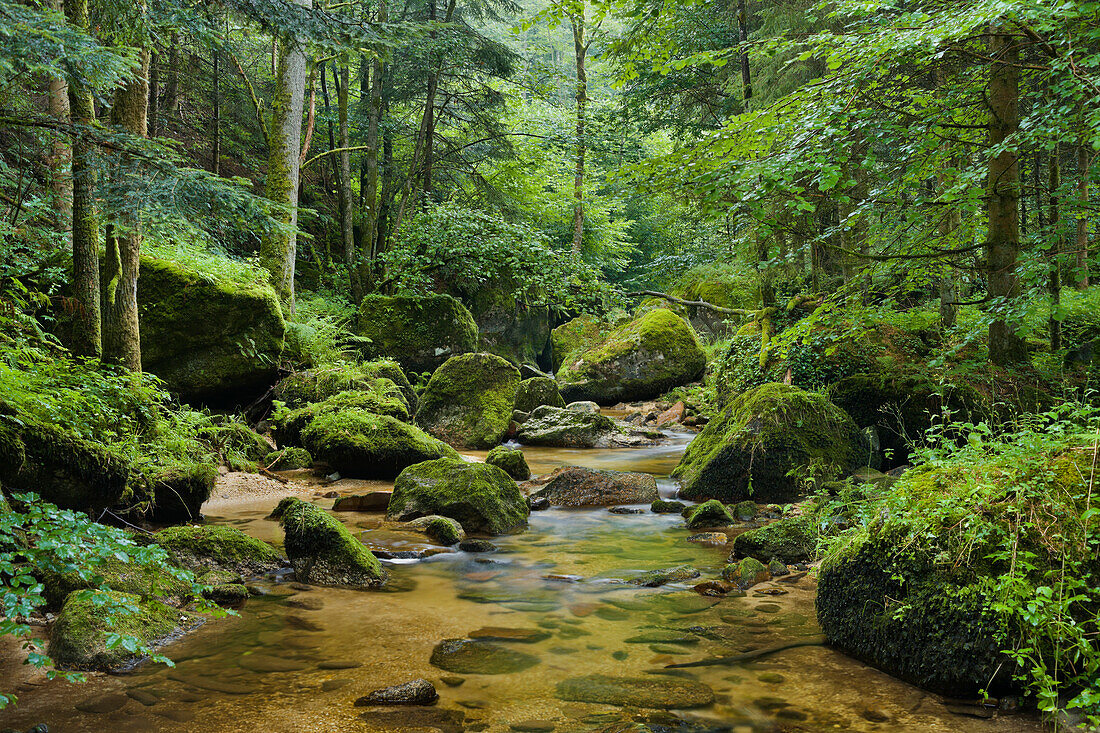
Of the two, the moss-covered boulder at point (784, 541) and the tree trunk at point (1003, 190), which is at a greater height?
the tree trunk at point (1003, 190)

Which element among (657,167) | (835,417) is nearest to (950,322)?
(835,417)

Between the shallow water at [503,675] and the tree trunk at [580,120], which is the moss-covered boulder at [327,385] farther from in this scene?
the tree trunk at [580,120]

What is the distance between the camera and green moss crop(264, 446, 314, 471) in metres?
10.3

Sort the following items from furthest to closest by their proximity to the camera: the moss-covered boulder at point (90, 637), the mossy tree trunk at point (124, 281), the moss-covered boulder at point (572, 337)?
1. the moss-covered boulder at point (572, 337)
2. the mossy tree trunk at point (124, 281)
3. the moss-covered boulder at point (90, 637)

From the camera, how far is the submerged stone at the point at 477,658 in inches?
165

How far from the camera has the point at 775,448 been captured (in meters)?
8.57

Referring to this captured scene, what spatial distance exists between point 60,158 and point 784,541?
7712mm

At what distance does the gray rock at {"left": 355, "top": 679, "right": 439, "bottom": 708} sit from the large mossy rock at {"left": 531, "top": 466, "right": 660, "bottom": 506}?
17.6 feet

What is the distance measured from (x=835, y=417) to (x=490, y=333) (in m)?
13.3

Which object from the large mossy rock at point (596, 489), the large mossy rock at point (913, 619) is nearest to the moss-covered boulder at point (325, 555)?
the large mossy rock at point (596, 489)

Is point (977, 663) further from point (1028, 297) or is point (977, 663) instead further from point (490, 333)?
point (490, 333)

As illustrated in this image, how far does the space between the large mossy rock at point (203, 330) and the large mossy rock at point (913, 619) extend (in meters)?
9.18

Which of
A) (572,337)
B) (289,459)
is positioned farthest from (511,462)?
(572,337)

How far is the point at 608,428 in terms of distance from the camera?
13.9m
